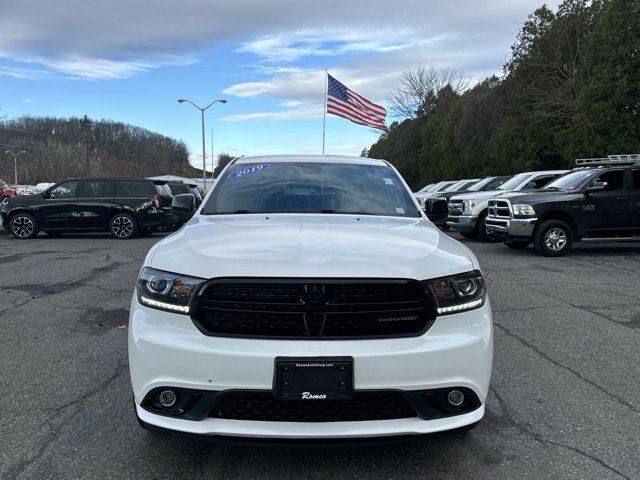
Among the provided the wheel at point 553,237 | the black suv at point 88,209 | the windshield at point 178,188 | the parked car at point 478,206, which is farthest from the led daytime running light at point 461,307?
the windshield at point 178,188

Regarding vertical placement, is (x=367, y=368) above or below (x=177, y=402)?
above

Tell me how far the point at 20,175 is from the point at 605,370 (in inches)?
4580

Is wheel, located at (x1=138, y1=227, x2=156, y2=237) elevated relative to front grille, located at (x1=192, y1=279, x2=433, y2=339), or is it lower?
lower

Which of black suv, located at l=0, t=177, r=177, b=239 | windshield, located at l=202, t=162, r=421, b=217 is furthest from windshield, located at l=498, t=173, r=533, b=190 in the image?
windshield, located at l=202, t=162, r=421, b=217

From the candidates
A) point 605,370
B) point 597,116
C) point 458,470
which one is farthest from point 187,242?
point 597,116

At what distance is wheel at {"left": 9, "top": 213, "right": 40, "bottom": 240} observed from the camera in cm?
1530

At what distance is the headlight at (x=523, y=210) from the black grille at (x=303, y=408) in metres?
9.49

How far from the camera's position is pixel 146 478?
2.76 m

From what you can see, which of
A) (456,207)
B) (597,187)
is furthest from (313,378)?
(456,207)

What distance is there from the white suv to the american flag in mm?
23519

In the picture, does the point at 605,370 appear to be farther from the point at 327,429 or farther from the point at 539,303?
the point at 327,429

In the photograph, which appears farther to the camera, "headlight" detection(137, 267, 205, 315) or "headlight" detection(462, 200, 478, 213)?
"headlight" detection(462, 200, 478, 213)

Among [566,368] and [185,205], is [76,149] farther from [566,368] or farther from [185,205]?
[566,368]

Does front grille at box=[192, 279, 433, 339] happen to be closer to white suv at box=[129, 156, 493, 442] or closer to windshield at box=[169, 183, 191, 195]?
white suv at box=[129, 156, 493, 442]
